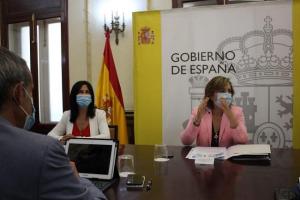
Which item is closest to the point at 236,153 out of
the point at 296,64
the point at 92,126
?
the point at 92,126

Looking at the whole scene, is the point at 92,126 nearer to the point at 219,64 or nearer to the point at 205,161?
the point at 205,161

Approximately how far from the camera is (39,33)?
4711 mm

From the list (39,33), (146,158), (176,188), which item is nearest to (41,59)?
(39,33)

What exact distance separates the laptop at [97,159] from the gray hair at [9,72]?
0.79 m

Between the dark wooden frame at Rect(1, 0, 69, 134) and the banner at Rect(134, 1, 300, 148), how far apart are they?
1.26 m

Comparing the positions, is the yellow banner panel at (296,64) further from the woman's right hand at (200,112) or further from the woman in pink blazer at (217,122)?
the woman's right hand at (200,112)

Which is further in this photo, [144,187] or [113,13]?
[113,13]

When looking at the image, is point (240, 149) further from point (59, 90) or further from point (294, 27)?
point (59, 90)

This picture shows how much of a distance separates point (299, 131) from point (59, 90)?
3069mm

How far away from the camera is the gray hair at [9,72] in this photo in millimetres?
920

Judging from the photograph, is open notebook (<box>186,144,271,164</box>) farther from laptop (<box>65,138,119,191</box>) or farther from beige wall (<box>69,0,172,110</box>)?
beige wall (<box>69,0,172,110</box>)

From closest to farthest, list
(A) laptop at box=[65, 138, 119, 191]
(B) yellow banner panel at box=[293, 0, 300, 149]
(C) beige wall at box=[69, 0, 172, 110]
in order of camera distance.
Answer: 1. (A) laptop at box=[65, 138, 119, 191]
2. (B) yellow banner panel at box=[293, 0, 300, 149]
3. (C) beige wall at box=[69, 0, 172, 110]

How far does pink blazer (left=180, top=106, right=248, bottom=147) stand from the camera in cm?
258

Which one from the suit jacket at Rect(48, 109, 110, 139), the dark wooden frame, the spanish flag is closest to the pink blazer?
the suit jacket at Rect(48, 109, 110, 139)
